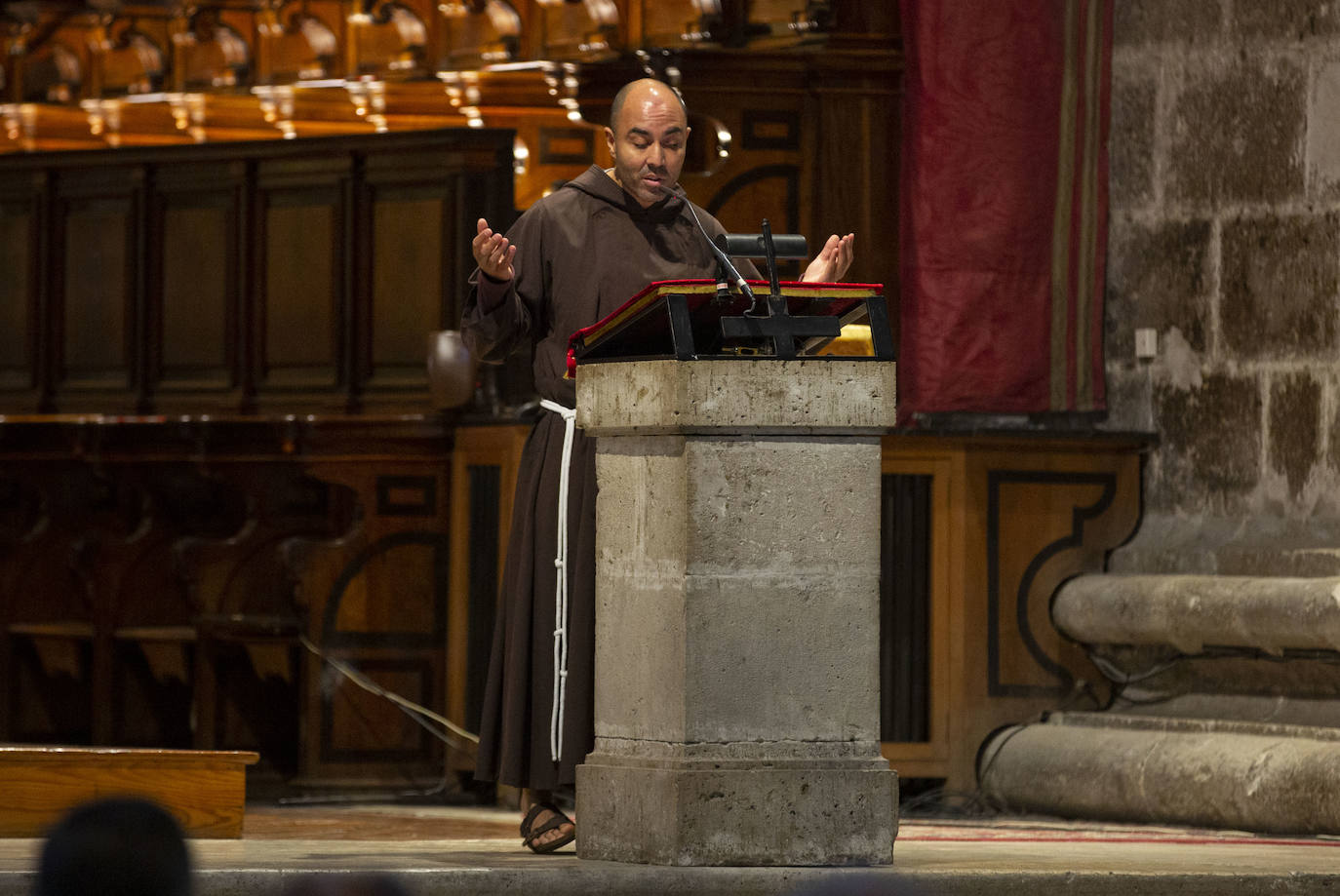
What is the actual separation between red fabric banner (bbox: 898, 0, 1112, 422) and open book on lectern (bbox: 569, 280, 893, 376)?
10.1ft

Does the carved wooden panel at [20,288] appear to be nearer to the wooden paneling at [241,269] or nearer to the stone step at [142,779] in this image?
the wooden paneling at [241,269]

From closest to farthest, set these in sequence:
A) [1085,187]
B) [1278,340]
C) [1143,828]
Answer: [1143,828]
[1278,340]
[1085,187]

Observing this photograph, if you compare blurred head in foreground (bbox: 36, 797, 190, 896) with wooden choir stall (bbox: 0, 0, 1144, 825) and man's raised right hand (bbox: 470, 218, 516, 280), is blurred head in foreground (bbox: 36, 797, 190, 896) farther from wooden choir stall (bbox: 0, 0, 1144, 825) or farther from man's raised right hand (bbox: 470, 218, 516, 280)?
wooden choir stall (bbox: 0, 0, 1144, 825)

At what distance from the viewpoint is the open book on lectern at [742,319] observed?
4445 mm

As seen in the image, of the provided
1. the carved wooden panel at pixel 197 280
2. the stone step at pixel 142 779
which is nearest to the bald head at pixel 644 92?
the stone step at pixel 142 779

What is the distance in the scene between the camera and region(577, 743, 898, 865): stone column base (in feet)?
14.5

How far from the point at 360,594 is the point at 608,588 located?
11.5 feet

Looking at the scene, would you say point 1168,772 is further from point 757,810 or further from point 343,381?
point 343,381

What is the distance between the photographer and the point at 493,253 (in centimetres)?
492

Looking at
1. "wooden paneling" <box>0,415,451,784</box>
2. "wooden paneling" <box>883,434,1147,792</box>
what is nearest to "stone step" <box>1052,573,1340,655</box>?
"wooden paneling" <box>883,434,1147,792</box>

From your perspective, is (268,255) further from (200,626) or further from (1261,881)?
(1261,881)

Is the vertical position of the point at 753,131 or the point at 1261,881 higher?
the point at 753,131

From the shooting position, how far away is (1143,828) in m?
6.66

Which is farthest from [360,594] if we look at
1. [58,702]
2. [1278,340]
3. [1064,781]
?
[1278,340]
